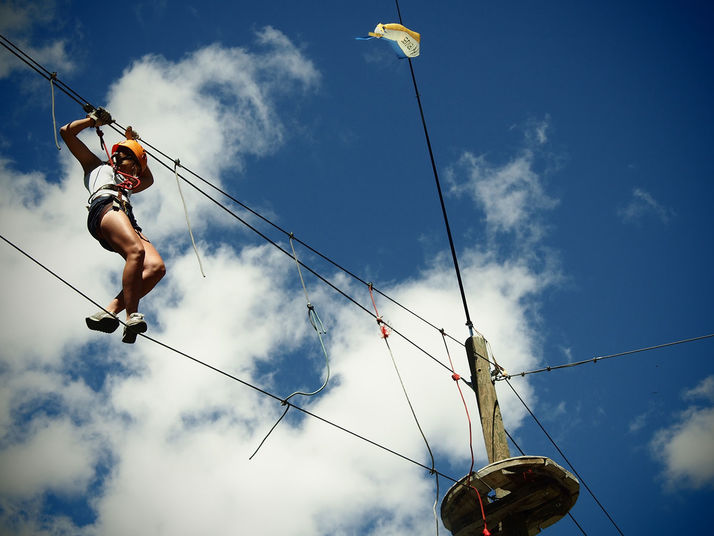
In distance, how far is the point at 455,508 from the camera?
4.21 meters

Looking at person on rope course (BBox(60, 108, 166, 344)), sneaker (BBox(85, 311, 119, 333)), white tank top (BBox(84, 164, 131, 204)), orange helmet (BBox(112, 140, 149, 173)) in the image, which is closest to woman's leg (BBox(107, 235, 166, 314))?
person on rope course (BBox(60, 108, 166, 344))

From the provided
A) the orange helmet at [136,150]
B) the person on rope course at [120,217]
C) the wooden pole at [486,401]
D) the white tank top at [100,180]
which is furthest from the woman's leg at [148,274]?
the wooden pole at [486,401]

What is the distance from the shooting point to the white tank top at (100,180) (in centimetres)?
371

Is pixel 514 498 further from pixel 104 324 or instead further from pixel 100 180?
pixel 100 180

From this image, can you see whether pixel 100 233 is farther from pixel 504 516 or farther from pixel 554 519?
pixel 554 519

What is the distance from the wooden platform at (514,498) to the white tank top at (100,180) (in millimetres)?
3539

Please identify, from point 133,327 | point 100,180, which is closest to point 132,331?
point 133,327

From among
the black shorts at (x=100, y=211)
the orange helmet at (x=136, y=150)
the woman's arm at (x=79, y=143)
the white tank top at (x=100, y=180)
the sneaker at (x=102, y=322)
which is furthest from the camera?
the orange helmet at (x=136, y=150)

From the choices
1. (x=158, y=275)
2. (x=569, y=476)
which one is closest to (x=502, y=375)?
(x=569, y=476)

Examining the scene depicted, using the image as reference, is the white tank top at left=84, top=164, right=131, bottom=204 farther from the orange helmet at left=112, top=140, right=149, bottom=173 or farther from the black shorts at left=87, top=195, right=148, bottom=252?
the orange helmet at left=112, top=140, right=149, bottom=173

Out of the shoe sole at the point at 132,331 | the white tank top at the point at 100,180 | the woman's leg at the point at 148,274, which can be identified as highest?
the white tank top at the point at 100,180

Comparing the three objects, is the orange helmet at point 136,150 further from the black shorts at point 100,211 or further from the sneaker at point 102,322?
the sneaker at point 102,322

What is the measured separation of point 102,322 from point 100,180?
3.83 ft

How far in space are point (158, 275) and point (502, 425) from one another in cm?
324
